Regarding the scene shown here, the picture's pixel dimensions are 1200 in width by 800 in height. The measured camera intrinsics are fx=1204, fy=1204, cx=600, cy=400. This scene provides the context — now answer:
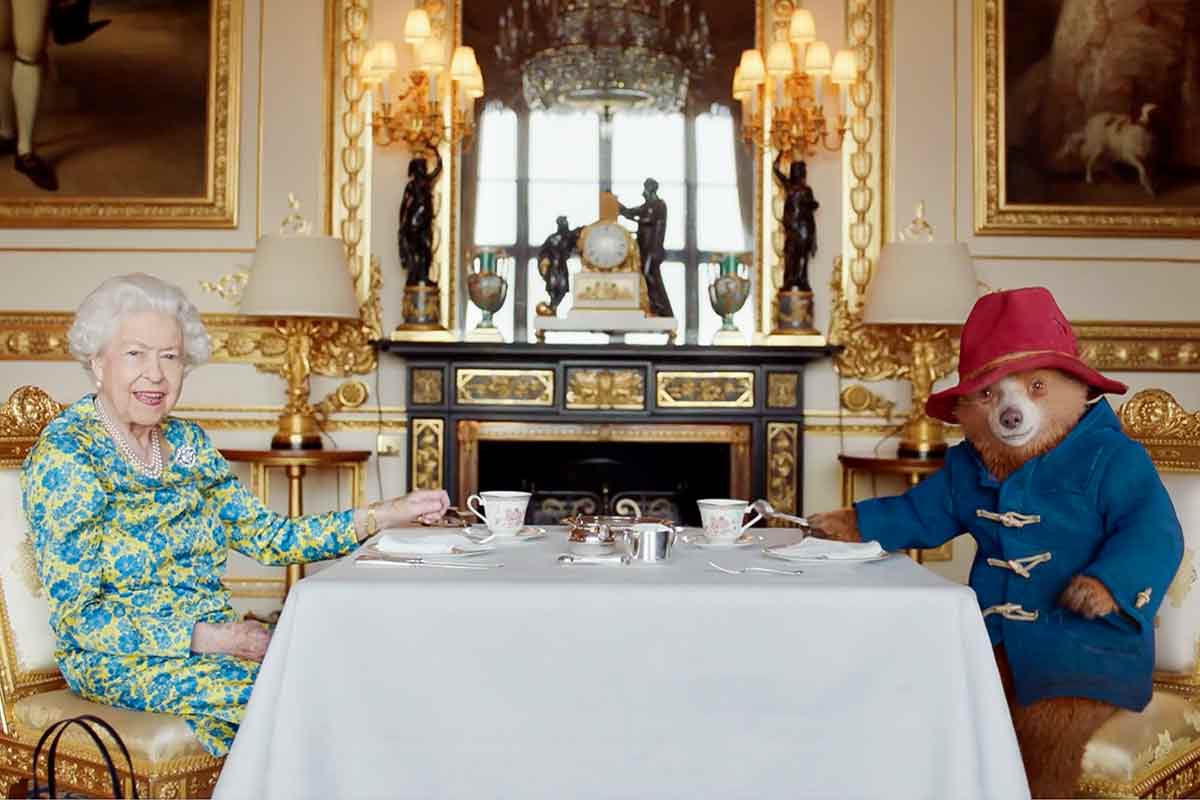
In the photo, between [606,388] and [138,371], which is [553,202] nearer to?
[606,388]

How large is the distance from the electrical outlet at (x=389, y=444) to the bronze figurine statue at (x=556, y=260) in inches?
33.0

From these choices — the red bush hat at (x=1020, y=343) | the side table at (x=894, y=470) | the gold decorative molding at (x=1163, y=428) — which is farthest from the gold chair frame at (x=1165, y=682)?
the side table at (x=894, y=470)

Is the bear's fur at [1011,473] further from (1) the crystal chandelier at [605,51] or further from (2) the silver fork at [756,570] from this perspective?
(1) the crystal chandelier at [605,51]

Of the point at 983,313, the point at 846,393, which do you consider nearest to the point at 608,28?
the point at 846,393

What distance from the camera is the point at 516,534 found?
2373 millimetres

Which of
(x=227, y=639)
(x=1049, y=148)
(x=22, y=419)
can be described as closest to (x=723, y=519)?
(x=227, y=639)

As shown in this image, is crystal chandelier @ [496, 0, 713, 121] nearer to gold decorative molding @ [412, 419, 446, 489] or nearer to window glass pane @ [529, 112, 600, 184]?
window glass pane @ [529, 112, 600, 184]

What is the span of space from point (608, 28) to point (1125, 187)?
2398 mm

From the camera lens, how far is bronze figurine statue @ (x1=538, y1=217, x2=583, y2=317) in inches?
204

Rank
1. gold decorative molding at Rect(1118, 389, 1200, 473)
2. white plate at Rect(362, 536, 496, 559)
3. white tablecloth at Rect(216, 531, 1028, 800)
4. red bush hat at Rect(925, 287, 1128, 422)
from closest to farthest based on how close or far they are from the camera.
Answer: white tablecloth at Rect(216, 531, 1028, 800) < white plate at Rect(362, 536, 496, 559) < red bush hat at Rect(925, 287, 1128, 422) < gold decorative molding at Rect(1118, 389, 1200, 473)

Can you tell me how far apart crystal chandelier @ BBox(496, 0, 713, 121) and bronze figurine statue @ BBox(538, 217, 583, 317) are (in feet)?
1.80

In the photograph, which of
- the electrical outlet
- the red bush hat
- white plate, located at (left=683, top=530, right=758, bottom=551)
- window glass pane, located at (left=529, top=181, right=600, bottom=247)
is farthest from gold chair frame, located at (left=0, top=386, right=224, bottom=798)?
window glass pane, located at (left=529, top=181, right=600, bottom=247)

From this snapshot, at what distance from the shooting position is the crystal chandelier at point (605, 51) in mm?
4754

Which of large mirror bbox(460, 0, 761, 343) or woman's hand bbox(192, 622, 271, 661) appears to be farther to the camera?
large mirror bbox(460, 0, 761, 343)
